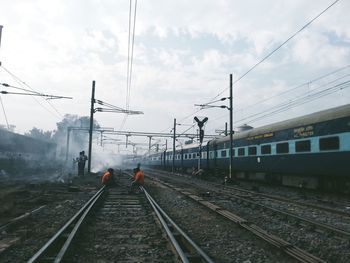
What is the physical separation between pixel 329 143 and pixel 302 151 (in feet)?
6.67

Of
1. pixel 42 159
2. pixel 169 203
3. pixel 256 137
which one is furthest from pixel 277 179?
pixel 42 159

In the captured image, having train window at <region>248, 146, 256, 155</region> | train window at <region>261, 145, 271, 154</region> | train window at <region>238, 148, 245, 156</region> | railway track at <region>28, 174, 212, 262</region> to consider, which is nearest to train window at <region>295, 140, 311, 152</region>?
train window at <region>261, 145, 271, 154</region>

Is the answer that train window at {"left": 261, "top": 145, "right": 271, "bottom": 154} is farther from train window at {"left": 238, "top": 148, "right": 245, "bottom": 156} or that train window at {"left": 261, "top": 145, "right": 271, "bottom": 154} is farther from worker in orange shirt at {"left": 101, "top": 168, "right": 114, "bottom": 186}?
worker in orange shirt at {"left": 101, "top": 168, "right": 114, "bottom": 186}

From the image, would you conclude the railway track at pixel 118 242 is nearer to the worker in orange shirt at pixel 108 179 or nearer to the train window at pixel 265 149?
the worker in orange shirt at pixel 108 179

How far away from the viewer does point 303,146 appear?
1623 centimetres

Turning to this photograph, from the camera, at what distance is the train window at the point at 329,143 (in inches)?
544

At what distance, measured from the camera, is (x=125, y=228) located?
8.05m

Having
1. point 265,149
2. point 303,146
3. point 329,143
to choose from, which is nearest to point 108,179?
point 265,149

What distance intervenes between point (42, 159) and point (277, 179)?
47536 mm

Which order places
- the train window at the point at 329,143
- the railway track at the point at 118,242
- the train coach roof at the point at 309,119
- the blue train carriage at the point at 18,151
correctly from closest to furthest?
the railway track at the point at 118,242 → the train window at the point at 329,143 → the train coach roof at the point at 309,119 → the blue train carriage at the point at 18,151

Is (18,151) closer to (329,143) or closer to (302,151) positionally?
(302,151)

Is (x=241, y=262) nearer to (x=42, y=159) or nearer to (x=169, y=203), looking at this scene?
(x=169, y=203)

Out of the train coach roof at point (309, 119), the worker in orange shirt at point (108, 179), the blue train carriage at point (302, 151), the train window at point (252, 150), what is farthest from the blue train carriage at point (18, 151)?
the train coach roof at point (309, 119)

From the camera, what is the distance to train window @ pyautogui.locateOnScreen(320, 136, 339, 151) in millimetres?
13827
